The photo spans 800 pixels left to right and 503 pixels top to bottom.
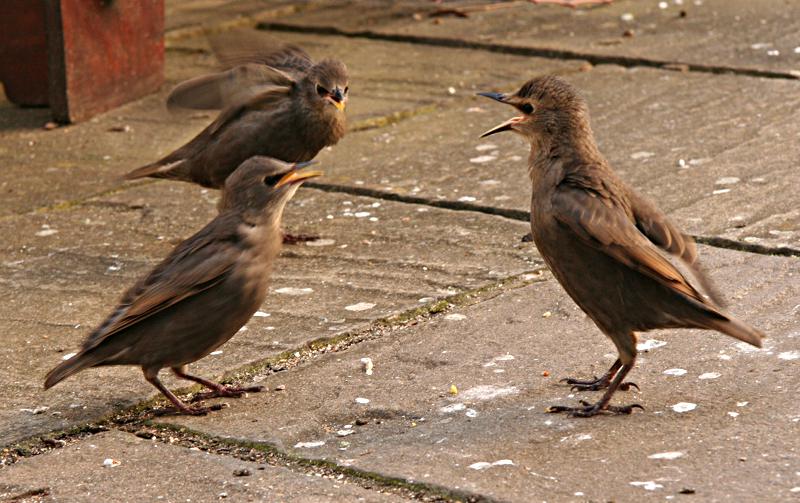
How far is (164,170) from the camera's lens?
7.03 m

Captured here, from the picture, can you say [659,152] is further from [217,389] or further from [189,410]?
[189,410]

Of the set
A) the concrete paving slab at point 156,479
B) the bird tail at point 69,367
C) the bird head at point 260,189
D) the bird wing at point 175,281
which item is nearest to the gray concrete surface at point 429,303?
the concrete paving slab at point 156,479

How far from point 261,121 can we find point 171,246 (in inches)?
32.0

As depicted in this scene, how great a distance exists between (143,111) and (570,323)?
4222 mm

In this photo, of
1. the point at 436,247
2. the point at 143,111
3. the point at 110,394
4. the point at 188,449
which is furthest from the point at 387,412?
the point at 143,111

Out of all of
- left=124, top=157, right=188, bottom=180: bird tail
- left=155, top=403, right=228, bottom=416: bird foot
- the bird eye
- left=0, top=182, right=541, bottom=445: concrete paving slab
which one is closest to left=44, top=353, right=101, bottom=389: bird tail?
left=0, top=182, right=541, bottom=445: concrete paving slab

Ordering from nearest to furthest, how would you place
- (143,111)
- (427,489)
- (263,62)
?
(427,489), (263,62), (143,111)

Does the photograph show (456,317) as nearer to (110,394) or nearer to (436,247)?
(436,247)

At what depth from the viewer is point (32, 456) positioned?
14.6 ft

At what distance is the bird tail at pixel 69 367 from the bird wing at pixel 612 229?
5.14 ft

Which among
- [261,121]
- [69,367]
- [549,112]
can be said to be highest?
[549,112]

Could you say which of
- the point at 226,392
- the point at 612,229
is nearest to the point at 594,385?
Answer: the point at 612,229

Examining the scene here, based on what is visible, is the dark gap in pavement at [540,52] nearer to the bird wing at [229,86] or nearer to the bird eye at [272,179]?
the bird wing at [229,86]

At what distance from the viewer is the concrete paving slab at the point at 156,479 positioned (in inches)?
160
